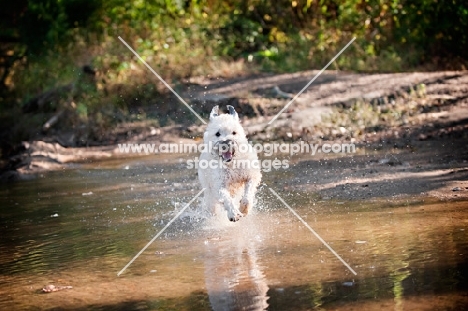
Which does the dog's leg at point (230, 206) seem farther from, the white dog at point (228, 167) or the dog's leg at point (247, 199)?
the dog's leg at point (247, 199)

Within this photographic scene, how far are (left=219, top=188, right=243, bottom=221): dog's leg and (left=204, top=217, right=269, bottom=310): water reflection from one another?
17 cm

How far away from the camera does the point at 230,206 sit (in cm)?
742

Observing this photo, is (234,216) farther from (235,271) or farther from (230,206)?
(235,271)

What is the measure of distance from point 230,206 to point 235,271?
1.66 metres

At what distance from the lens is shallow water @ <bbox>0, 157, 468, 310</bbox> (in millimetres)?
4973

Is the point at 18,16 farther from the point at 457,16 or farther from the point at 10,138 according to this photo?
the point at 457,16

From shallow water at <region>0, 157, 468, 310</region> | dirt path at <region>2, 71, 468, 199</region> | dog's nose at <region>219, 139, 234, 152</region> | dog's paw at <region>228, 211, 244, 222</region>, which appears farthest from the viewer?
dirt path at <region>2, 71, 468, 199</region>

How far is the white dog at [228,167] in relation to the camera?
25.4 ft

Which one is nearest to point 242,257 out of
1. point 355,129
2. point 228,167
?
point 228,167

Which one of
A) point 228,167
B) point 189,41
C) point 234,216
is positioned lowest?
point 234,216

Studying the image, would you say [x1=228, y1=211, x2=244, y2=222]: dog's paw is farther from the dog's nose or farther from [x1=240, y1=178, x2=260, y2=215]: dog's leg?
the dog's nose

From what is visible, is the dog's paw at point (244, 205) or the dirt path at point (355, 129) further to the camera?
the dirt path at point (355, 129)

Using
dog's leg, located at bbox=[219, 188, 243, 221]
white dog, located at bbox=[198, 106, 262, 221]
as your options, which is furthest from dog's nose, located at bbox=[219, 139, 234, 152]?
dog's leg, located at bbox=[219, 188, 243, 221]

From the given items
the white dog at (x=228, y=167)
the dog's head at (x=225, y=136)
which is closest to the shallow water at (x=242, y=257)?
the white dog at (x=228, y=167)
